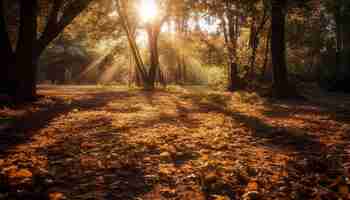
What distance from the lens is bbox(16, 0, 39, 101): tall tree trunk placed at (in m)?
11.2

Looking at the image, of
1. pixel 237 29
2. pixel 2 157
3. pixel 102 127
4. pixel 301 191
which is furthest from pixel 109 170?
pixel 237 29

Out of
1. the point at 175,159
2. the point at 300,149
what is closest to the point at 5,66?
the point at 175,159

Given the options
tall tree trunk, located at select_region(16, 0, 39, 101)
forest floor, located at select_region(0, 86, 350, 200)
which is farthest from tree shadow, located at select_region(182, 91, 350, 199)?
tall tree trunk, located at select_region(16, 0, 39, 101)

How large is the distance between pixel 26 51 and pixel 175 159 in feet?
31.3

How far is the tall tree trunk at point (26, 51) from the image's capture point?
11.2m

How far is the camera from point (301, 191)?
2943 millimetres

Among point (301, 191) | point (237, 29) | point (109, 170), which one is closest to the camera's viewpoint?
point (301, 191)

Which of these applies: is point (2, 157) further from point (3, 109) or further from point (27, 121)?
point (3, 109)

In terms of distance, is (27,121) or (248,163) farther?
(27,121)

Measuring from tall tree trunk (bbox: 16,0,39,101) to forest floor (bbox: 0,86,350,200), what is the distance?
4.85 metres

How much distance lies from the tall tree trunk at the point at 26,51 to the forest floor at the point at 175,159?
4854 mm

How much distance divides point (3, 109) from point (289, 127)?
822cm

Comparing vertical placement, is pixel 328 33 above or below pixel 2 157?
above

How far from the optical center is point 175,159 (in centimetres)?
417
